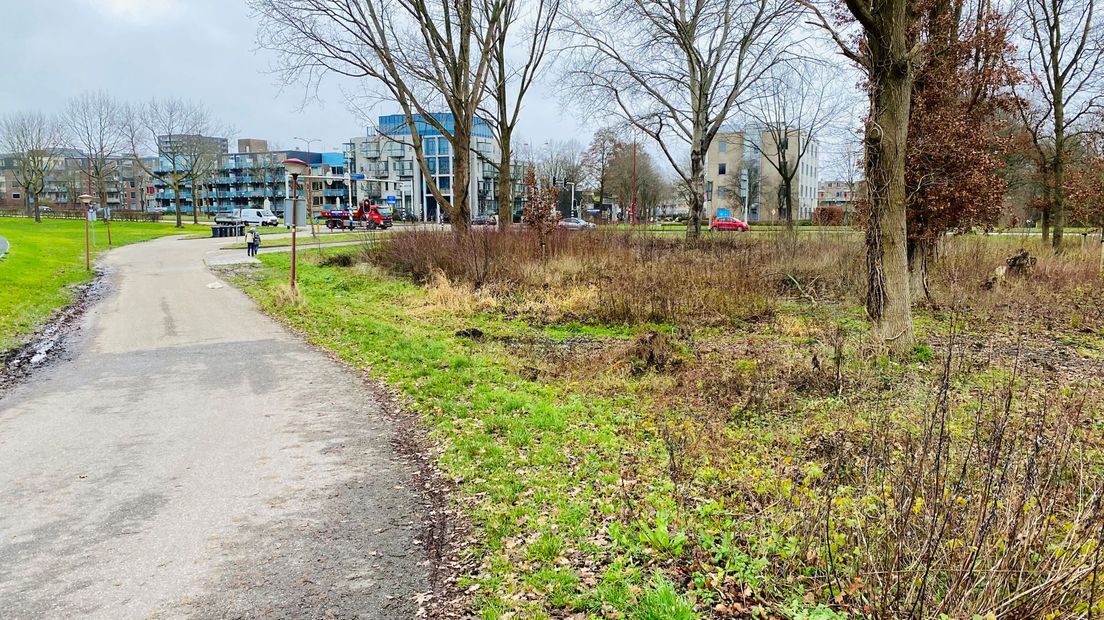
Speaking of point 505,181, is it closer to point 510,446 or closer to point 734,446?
point 510,446

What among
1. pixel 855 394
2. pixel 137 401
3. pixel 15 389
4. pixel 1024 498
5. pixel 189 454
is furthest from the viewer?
pixel 15 389

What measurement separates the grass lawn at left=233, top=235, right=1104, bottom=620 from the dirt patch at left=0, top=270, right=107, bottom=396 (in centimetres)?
368

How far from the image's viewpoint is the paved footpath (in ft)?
12.7

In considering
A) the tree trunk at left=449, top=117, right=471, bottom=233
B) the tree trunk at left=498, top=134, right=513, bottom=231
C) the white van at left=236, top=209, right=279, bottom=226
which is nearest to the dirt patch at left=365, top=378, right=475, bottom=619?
the tree trunk at left=449, top=117, right=471, bottom=233

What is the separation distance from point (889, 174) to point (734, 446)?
178 inches

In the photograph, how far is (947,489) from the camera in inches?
164

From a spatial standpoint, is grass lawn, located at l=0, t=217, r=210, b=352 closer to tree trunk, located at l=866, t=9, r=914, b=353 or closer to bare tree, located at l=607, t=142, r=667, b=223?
tree trunk, located at l=866, t=9, r=914, b=353

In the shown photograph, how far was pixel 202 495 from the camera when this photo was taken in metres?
5.20

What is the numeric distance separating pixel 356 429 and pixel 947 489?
5.09m

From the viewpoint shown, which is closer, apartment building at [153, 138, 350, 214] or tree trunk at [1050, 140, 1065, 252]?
tree trunk at [1050, 140, 1065, 252]

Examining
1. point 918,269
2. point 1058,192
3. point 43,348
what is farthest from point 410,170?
point 918,269

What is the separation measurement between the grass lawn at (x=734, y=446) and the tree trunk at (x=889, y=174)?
1.75ft

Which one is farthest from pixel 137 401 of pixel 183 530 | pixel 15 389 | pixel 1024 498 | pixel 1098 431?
Answer: pixel 1098 431

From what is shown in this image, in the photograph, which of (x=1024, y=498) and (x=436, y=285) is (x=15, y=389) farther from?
(x=1024, y=498)
